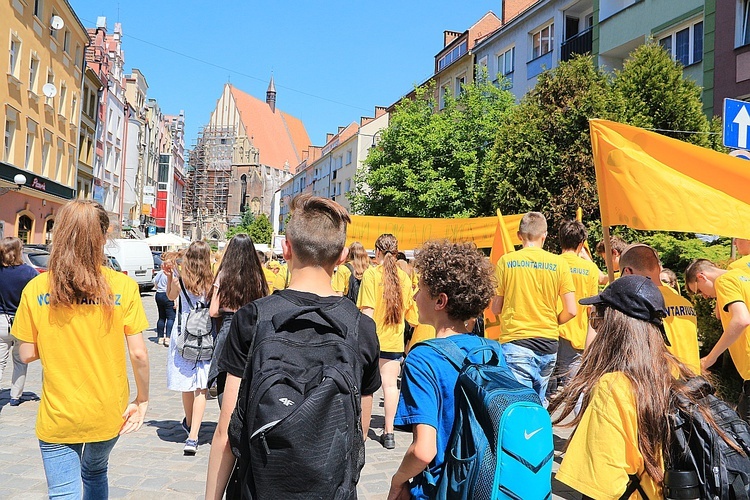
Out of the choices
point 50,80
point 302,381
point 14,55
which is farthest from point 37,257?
point 302,381

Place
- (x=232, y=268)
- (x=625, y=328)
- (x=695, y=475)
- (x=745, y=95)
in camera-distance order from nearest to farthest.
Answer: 1. (x=695, y=475)
2. (x=625, y=328)
3. (x=232, y=268)
4. (x=745, y=95)

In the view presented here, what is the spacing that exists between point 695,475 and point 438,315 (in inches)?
42.1

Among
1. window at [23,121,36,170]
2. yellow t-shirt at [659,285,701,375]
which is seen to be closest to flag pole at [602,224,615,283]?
yellow t-shirt at [659,285,701,375]

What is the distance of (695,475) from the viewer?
2119 mm

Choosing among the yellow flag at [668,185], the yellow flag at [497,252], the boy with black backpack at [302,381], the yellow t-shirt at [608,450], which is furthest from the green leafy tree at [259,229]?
the yellow t-shirt at [608,450]

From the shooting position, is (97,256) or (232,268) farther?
(232,268)

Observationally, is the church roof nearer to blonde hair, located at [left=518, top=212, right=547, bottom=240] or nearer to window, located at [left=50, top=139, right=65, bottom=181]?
window, located at [left=50, top=139, right=65, bottom=181]

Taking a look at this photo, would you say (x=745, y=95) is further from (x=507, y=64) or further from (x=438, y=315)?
(x=438, y=315)

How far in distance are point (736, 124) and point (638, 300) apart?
502 cm

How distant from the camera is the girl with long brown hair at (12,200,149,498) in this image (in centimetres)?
309

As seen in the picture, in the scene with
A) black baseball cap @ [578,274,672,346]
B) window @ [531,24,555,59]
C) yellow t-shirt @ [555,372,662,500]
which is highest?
window @ [531,24,555,59]

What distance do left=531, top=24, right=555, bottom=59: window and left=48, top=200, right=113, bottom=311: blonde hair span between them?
25274 mm

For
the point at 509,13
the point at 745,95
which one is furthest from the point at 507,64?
the point at 745,95

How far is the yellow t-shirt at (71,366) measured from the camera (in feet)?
10.1
